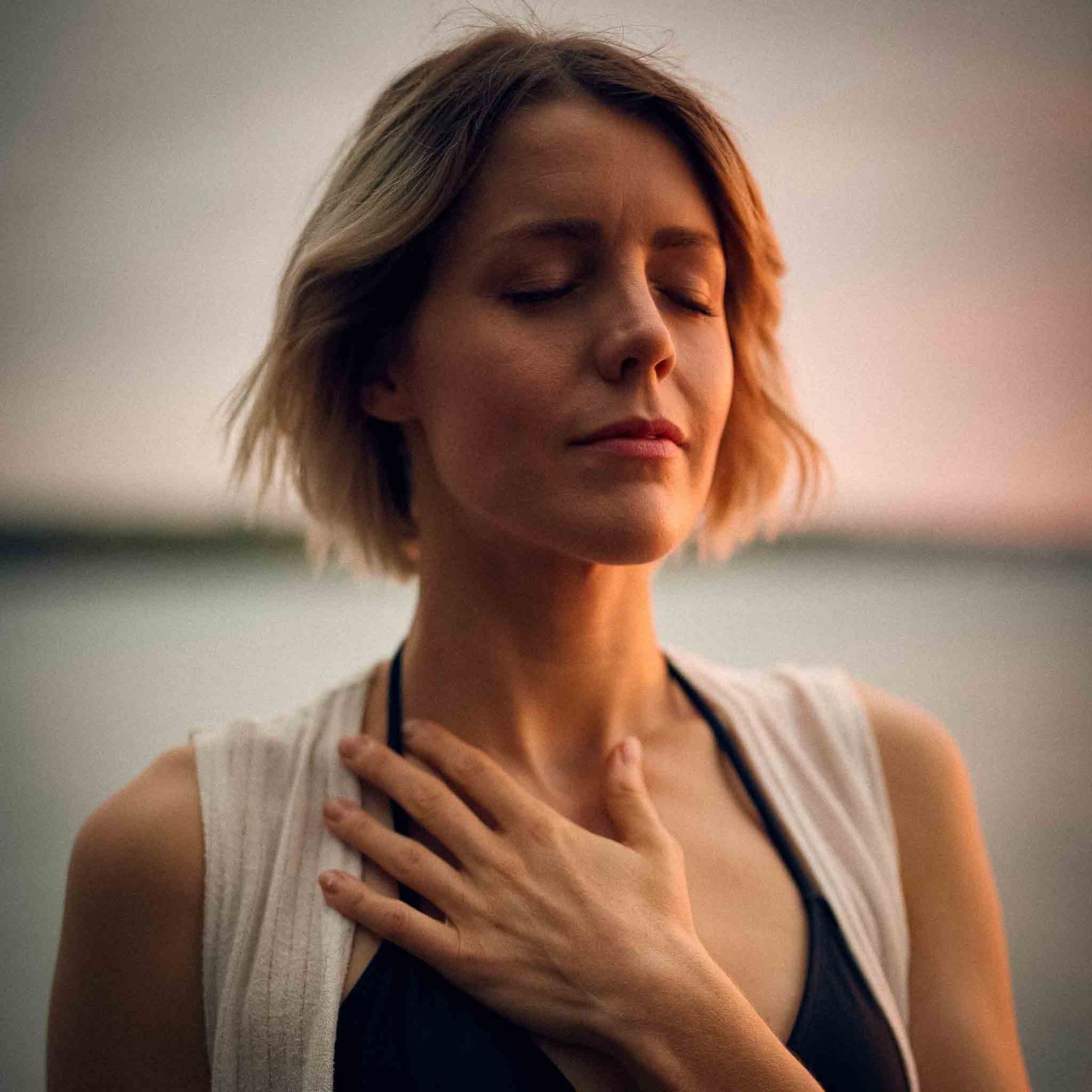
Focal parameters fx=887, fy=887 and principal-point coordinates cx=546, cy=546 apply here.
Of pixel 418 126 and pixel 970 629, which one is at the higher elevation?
pixel 418 126

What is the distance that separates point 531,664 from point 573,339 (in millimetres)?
459

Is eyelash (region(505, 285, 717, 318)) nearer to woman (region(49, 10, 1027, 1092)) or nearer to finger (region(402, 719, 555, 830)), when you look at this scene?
woman (region(49, 10, 1027, 1092))

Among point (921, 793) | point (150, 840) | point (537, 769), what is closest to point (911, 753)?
point (921, 793)

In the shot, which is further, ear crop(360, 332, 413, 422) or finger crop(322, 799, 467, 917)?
ear crop(360, 332, 413, 422)

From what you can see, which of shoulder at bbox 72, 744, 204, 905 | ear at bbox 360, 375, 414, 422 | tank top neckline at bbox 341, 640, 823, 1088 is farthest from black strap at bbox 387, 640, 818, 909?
ear at bbox 360, 375, 414, 422

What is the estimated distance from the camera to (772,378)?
1.53m

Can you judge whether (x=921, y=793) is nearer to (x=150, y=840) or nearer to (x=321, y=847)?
(x=321, y=847)

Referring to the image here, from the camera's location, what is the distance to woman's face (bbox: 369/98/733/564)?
108 cm

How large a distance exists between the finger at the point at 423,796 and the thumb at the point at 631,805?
171mm

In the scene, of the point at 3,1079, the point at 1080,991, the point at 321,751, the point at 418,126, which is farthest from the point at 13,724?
the point at 1080,991

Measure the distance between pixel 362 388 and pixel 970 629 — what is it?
6.53 metres

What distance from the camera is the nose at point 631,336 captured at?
1067 millimetres

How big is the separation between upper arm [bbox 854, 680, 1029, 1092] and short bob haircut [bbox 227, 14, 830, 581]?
1.69 feet

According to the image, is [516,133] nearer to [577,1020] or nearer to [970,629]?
[577,1020]
